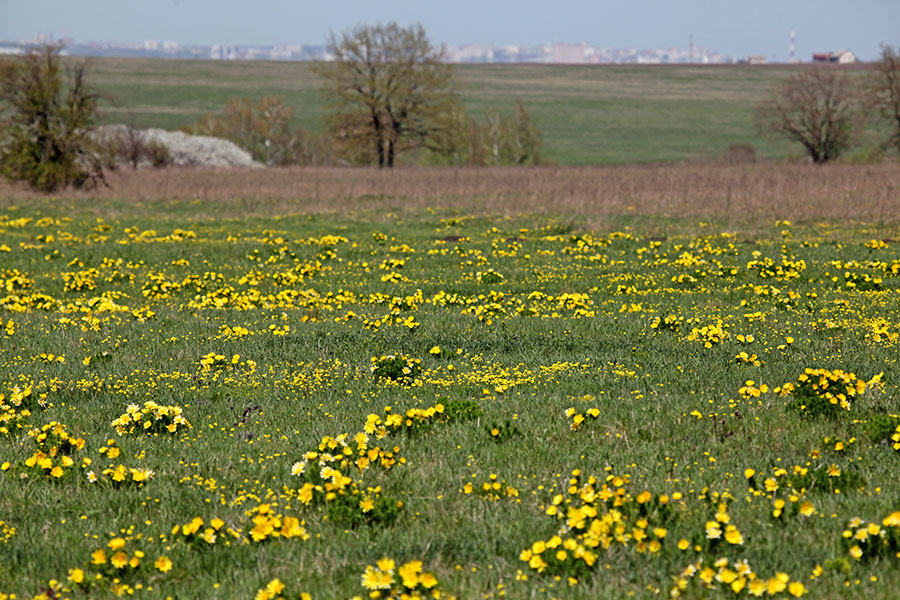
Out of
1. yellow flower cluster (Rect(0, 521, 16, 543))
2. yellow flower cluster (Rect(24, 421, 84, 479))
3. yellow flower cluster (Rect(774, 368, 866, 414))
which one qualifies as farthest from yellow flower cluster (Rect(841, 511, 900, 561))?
yellow flower cluster (Rect(24, 421, 84, 479))

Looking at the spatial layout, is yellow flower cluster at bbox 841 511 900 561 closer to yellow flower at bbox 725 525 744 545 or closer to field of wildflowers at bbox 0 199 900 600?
field of wildflowers at bbox 0 199 900 600

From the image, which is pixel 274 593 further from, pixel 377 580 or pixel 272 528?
pixel 272 528

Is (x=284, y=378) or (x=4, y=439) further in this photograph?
(x=284, y=378)

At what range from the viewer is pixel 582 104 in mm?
160875

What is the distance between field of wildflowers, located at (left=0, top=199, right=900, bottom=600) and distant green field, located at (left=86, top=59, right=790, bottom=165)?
87655mm

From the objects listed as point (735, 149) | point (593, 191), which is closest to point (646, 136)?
point (735, 149)

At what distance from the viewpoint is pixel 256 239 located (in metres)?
22.0

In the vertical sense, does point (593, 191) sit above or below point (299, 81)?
below

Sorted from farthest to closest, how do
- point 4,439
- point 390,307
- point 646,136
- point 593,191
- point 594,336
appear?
1. point 646,136
2. point 593,191
3. point 390,307
4. point 594,336
5. point 4,439

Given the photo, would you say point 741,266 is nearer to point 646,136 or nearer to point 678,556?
point 678,556

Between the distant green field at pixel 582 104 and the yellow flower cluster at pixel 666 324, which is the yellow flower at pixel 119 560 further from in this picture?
the distant green field at pixel 582 104

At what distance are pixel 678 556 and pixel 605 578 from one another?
522 mm

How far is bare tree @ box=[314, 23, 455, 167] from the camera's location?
6925 centimetres

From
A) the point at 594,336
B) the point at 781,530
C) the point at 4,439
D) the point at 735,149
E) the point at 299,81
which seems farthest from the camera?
the point at 299,81
